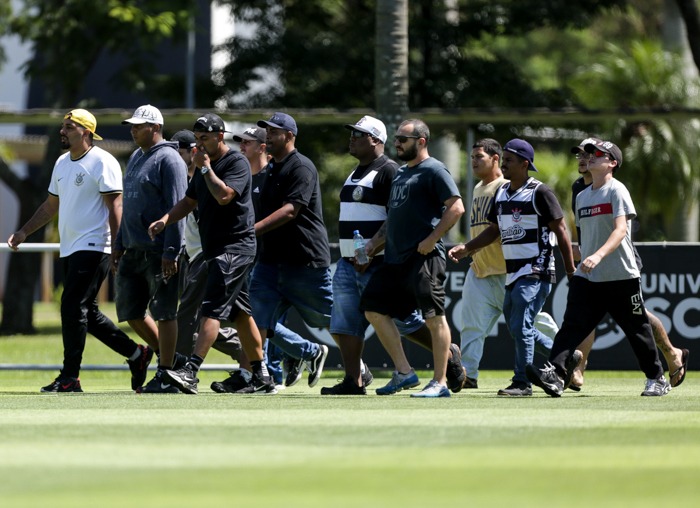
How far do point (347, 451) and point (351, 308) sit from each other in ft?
14.5

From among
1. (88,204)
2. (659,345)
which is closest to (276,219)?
(88,204)

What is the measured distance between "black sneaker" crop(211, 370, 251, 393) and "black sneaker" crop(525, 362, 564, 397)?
225cm

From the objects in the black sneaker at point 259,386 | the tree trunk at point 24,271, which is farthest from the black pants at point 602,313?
the tree trunk at point 24,271

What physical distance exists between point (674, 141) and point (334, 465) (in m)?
26.6

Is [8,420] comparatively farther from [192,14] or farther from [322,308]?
[192,14]

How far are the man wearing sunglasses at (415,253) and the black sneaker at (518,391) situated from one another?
0.56m

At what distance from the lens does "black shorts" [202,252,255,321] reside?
10.7 metres

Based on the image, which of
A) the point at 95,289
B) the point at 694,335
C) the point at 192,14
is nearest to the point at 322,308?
the point at 95,289

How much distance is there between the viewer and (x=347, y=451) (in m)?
6.80

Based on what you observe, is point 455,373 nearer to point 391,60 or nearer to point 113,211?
point 113,211

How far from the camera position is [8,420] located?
8461mm

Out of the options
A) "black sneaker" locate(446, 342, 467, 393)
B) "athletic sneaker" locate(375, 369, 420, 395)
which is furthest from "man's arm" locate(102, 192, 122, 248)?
"black sneaker" locate(446, 342, 467, 393)

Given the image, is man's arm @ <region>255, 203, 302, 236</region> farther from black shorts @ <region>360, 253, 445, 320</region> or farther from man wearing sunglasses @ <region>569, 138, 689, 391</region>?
man wearing sunglasses @ <region>569, 138, 689, 391</region>

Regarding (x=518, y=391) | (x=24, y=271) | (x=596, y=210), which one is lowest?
(x=24, y=271)
